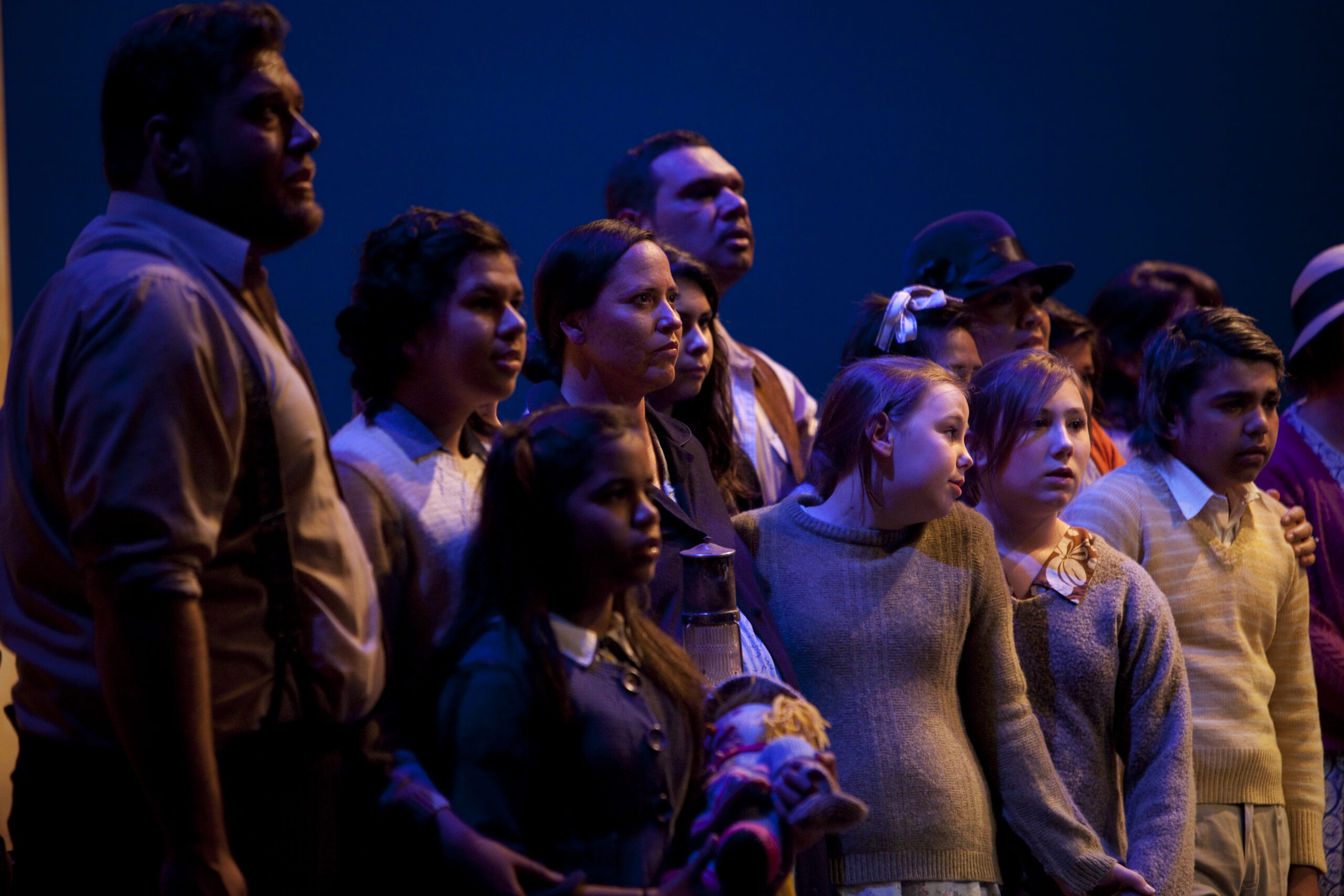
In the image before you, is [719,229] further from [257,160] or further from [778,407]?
[257,160]

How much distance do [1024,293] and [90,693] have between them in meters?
2.69

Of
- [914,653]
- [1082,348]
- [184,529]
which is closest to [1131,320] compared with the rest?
[1082,348]

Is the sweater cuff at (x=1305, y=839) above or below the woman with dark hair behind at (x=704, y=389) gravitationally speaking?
below

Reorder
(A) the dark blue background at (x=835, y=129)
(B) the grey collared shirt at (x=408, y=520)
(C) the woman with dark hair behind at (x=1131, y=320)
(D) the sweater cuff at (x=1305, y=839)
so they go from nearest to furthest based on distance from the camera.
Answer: (B) the grey collared shirt at (x=408, y=520) < (D) the sweater cuff at (x=1305, y=839) < (C) the woman with dark hair behind at (x=1131, y=320) < (A) the dark blue background at (x=835, y=129)

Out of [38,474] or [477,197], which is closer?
[38,474]

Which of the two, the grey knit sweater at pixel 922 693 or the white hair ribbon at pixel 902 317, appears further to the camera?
the white hair ribbon at pixel 902 317

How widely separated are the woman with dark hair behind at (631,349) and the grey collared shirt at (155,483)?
0.76 m

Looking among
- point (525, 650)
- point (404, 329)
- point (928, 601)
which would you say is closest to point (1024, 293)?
point (928, 601)

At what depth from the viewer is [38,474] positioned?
144 cm

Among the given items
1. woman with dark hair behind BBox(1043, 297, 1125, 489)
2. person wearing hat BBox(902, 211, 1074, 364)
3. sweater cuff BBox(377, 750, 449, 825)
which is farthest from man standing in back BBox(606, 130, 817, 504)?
sweater cuff BBox(377, 750, 449, 825)

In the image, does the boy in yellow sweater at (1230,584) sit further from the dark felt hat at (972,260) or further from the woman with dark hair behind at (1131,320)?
the woman with dark hair behind at (1131,320)

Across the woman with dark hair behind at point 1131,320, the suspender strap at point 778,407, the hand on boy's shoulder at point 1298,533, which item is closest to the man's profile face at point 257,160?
the suspender strap at point 778,407

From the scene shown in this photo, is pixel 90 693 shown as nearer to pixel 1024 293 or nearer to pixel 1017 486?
pixel 1017 486

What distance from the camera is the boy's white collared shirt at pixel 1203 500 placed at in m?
2.76
